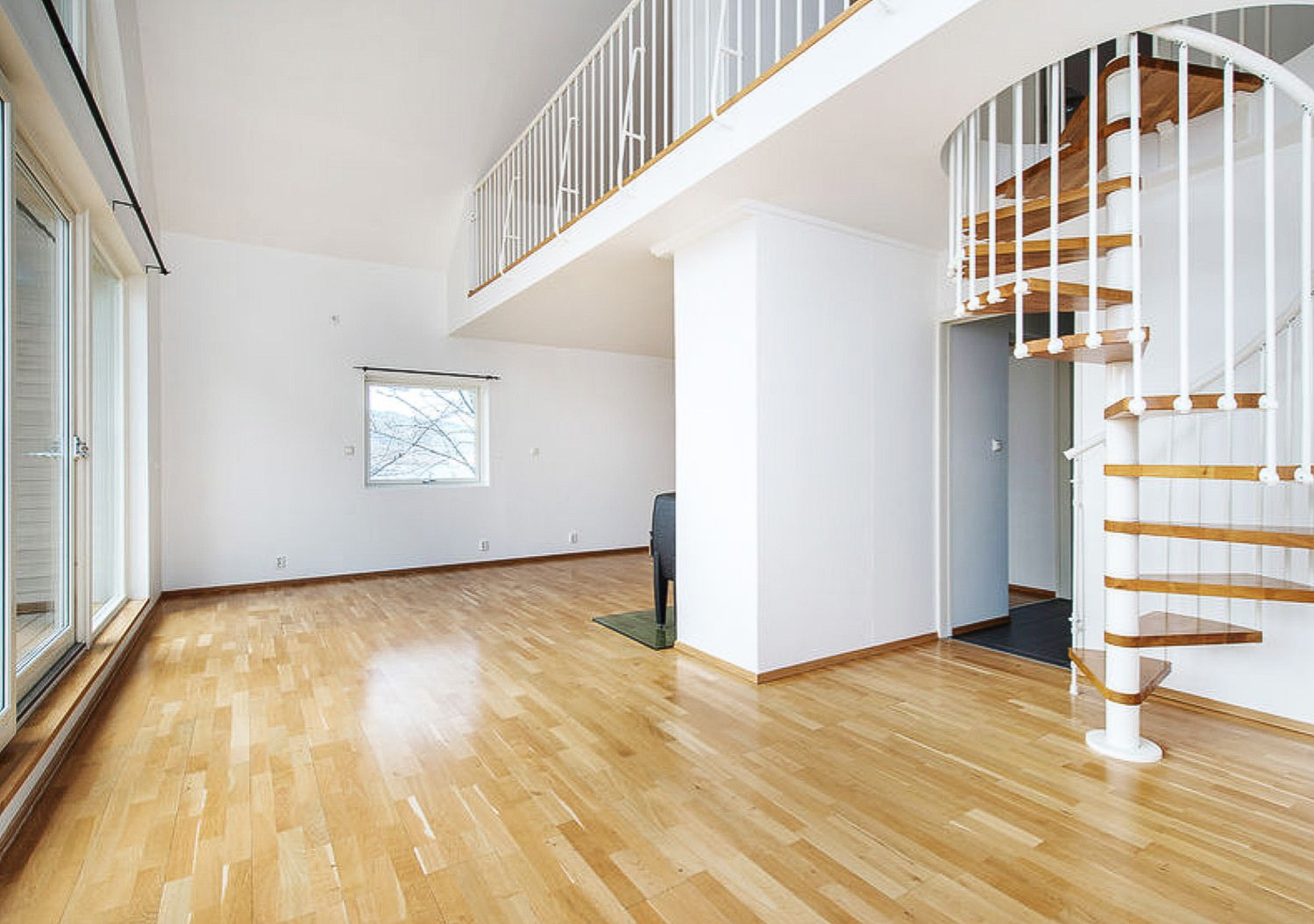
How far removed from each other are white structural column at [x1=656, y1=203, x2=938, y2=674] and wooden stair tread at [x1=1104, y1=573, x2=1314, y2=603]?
4.25 ft

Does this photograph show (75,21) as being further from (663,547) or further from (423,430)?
(423,430)

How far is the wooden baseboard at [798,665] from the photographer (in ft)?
10.2

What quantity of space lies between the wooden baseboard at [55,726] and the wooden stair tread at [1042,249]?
346 centimetres

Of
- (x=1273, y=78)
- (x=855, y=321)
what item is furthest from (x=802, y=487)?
(x=1273, y=78)

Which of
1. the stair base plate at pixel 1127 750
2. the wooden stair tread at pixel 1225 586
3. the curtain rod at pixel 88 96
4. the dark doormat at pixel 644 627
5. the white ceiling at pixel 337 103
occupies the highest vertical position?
the white ceiling at pixel 337 103

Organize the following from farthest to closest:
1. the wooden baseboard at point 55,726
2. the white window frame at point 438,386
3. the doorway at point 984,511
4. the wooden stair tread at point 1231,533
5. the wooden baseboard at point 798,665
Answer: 1. the white window frame at point 438,386
2. the doorway at point 984,511
3. the wooden baseboard at point 798,665
4. the wooden stair tread at point 1231,533
5. the wooden baseboard at point 55,726

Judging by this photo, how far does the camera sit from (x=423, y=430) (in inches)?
245

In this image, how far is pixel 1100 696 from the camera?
2.82 m

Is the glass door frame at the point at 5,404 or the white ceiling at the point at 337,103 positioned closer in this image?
the glass door frame at the point at 5,404

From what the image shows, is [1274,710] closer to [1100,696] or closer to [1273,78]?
[1100,696]

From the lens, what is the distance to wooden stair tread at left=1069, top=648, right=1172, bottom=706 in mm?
2266

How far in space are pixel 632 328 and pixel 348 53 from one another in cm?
293

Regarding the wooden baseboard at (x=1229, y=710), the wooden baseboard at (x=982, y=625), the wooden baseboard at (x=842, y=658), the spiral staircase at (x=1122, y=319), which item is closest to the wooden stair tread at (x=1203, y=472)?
the spiral staircase at (x=1122, y=319)

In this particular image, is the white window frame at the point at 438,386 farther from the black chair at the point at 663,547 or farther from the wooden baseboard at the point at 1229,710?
the wooden baseboard at the point at 1229,710
